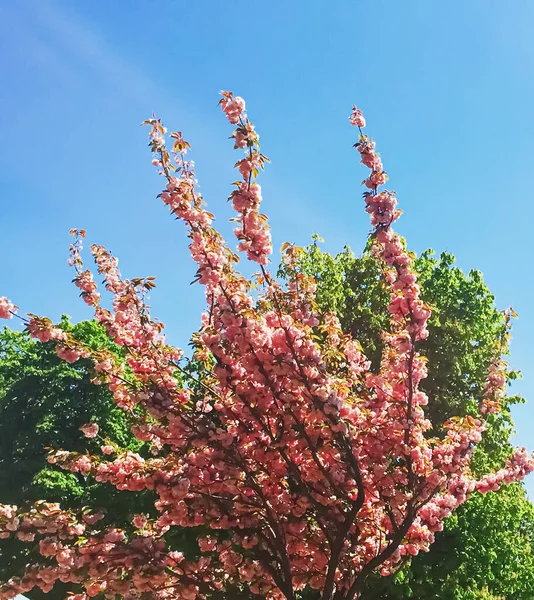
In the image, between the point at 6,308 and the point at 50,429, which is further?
the point at 50,429

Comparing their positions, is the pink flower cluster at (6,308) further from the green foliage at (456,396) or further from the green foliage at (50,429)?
Answer: the green foliage at (50,429)

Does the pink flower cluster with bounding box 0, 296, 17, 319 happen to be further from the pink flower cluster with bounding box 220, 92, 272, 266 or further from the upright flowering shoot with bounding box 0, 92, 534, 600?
the pink flower cluster with bounding box 220, 92, 272, 266

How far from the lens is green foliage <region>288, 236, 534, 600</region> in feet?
40.6

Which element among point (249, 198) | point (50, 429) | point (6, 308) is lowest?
point (6, 308)

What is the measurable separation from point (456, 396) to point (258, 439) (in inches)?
356

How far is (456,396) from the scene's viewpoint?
1446 cm

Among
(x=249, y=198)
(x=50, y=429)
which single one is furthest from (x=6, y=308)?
(x=50, y=429)

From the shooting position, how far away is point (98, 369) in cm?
693

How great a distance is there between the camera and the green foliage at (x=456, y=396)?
12.4 meters

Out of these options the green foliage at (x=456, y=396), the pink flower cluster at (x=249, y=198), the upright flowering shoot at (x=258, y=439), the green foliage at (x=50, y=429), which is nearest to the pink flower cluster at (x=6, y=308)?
the upright flowering shoot at (x=258, y=439)

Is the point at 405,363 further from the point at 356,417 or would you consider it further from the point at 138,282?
the point at 138,282

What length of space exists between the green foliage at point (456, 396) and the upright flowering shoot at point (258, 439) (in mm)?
4691

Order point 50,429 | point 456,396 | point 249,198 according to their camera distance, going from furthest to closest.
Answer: point 50,429, point 456,396, point 249,198

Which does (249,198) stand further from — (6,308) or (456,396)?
(456,396)
